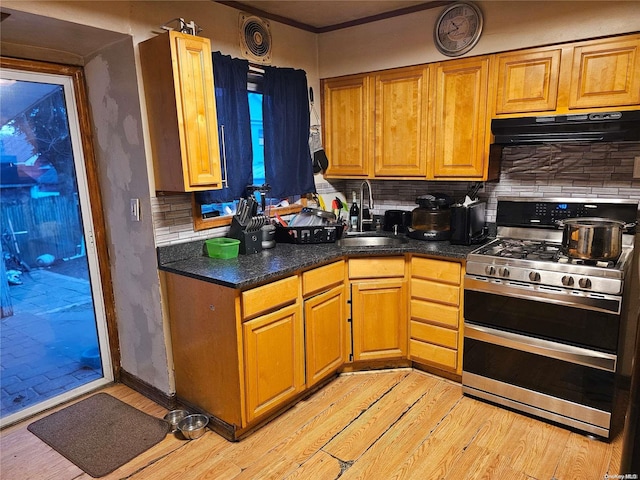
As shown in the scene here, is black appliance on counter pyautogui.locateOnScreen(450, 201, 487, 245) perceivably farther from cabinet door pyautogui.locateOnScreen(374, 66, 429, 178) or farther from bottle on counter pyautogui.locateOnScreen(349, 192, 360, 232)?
bottle on counter pyautogui.locateOnScreen(349, 192, 360, 232)

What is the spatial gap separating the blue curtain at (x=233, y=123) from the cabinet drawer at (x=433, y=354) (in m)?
1.57

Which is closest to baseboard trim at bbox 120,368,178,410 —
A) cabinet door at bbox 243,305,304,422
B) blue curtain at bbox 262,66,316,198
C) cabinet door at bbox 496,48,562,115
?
cabinet door at bbox 243,305,304,422

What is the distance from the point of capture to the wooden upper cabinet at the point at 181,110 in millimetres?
2160

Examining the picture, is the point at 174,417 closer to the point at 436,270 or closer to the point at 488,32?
the point at 436,270

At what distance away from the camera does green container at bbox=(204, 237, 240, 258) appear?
2.56 m

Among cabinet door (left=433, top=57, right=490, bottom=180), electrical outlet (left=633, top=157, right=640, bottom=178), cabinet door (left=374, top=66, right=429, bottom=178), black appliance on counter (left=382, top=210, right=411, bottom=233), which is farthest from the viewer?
black appliance on counter (left=382, top=210, right=411, bottom=233)

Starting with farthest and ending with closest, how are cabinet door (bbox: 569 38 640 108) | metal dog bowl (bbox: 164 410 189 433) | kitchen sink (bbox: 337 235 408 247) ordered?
kitchen sink (bbox: 337 235 408 247) → metal dog bowl (bbox: 164 410 189 433) → cabinet door (bbox: 569 38 640 108)

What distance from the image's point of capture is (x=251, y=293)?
2184mm

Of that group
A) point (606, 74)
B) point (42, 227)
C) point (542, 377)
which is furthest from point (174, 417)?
point (606, 74)

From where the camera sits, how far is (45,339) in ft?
9.41

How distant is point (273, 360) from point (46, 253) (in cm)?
157

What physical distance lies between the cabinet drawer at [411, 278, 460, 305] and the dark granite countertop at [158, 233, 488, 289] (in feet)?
0.63

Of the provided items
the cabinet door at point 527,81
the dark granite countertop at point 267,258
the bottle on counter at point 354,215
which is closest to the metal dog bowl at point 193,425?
the dark granite countertop at point 267,258

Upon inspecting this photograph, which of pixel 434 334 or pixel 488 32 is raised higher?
pixel 488 32
